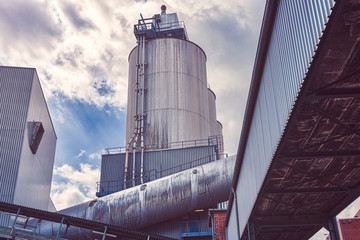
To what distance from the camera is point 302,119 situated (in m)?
8.17

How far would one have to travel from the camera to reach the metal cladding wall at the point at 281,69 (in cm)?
586

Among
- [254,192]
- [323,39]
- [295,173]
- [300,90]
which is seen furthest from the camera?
[254,192]

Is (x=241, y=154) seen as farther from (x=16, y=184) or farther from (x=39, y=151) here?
(x=39, y=151)

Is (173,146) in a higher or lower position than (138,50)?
lower

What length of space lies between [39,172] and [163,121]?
37.3 ft

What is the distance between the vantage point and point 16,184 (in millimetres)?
24953

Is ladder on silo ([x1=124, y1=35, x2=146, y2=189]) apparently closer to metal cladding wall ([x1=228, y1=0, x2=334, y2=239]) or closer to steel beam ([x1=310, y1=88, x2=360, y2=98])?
metal cladding wall ([x1=228, y1=0, x2=334, y2=239])

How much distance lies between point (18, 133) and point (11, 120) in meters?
1.10

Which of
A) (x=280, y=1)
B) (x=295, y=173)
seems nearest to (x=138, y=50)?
(x=295, y=173)

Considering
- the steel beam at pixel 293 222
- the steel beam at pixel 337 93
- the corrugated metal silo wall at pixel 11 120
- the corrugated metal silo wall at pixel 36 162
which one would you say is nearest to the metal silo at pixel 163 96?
the corrugated metal silo wall at pixel 36 162

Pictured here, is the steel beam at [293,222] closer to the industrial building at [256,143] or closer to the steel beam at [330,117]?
the industrial building at [256,143]

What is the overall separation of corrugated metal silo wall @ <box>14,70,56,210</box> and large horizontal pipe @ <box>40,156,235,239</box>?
5482 mm

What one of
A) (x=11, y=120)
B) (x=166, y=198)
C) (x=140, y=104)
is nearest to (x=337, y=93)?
(x=166, y=198)

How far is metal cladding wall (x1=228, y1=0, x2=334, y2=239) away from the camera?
19.2 ft
